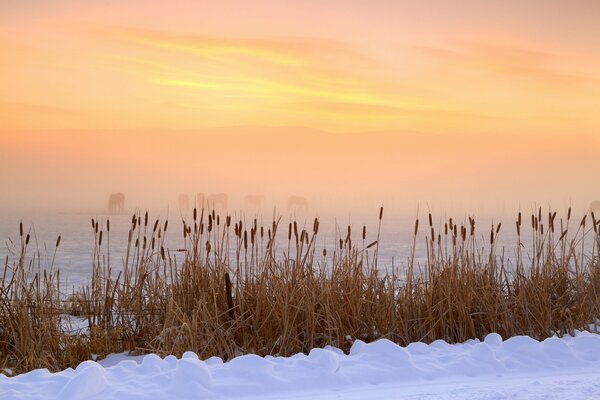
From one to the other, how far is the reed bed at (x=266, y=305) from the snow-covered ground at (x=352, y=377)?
1.91 feet

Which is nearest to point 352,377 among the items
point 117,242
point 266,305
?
point 266,305

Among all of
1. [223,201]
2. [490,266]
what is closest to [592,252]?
[490,266]

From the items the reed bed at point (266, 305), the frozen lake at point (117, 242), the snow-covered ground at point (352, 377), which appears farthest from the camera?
the frozen lake at point (117, 242)

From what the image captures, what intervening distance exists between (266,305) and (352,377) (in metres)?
1.15

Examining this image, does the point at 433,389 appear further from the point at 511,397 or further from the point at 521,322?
the point at 521,322

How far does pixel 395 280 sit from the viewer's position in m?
4.29

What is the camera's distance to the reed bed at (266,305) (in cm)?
393

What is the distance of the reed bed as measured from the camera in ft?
12.9

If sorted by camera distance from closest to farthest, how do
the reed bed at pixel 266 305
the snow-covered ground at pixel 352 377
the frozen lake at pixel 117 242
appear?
the snow-covered ground at pixel 352 377 < the reed bed at pixel 266 305 < the frozen lake at pixel 117 242

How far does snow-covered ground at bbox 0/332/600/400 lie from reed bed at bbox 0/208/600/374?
0.58 meters

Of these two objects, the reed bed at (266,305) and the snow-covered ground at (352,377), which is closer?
the snow-covered ground at (352,377)

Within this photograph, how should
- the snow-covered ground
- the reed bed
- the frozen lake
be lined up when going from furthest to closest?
the frozen lake < the reed bed < the snow-covered ground

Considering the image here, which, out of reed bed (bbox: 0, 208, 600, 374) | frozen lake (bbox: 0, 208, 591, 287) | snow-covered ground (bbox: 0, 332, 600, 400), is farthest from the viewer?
frozen lake (bbox: 0, 208, 591, 287)

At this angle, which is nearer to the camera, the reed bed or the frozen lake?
A: the reed bed
